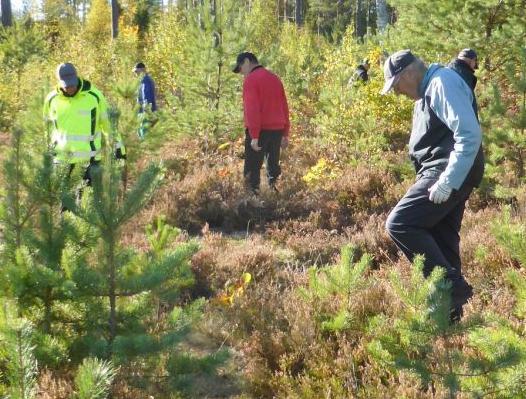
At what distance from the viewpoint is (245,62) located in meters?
7.04

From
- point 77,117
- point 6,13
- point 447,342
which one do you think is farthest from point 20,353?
Answer: point 6,13

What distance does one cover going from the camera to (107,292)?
2.84 m

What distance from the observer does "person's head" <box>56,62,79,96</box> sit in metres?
5.28

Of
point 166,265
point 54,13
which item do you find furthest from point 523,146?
point 54,13

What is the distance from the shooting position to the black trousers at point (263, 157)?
744 cm

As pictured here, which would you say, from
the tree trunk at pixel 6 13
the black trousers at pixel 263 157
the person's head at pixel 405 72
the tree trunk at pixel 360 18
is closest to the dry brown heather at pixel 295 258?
the black trousers at pixel 263 157

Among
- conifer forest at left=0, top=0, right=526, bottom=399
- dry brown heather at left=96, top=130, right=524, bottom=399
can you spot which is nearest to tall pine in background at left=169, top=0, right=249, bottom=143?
dry brown heather at left=96, top=130, right=524, bottom=399

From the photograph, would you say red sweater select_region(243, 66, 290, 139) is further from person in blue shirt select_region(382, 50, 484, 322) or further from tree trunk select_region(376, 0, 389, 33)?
tree trunk select_region(376, 0, 389, 33)

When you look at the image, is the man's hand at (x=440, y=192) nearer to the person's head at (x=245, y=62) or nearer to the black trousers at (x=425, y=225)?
the black trousers at (x=425, y=225)

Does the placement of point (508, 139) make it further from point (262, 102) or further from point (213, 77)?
point (213, 77)

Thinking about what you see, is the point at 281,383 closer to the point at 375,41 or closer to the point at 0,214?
the point at 0,214

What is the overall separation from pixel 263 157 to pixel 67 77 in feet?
10.1

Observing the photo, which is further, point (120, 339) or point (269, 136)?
point (269, 136)

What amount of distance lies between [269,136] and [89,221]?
4865 millimetres
